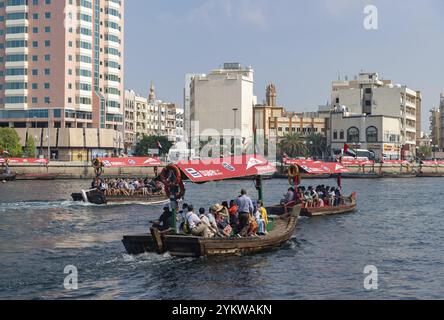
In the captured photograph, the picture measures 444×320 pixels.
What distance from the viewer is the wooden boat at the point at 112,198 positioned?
2121 inches

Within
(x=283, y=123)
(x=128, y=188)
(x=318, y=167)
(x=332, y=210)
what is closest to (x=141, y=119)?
(x=283, y=123)

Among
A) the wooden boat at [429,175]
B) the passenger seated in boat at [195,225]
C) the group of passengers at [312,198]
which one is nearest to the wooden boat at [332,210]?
the group of passengers at [312,198]

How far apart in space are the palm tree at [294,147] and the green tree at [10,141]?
5826 cm

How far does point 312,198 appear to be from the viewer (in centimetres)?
4597

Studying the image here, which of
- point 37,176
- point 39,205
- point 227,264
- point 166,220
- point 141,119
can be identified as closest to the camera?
point 227,264

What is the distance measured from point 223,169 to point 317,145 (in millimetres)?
119464

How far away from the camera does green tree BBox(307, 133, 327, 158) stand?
148 metres

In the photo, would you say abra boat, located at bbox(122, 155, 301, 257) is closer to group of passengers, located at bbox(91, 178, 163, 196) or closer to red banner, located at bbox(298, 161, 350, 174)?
red banner, located at bbox(298, 161, 350, 174)

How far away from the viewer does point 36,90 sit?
4646 inches

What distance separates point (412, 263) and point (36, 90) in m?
100.0

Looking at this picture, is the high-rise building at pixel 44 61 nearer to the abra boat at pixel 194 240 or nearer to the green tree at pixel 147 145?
the green tree at pixel 147 145

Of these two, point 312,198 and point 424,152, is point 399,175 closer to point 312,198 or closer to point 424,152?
point 424,152

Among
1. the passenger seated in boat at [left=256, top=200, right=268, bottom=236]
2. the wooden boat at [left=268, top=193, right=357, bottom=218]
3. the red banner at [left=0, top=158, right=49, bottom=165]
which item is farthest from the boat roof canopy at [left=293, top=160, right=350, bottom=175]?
the red banner at [left=0, top=158, right=49, bottom=165]

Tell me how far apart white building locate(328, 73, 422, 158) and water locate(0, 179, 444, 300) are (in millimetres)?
94424
